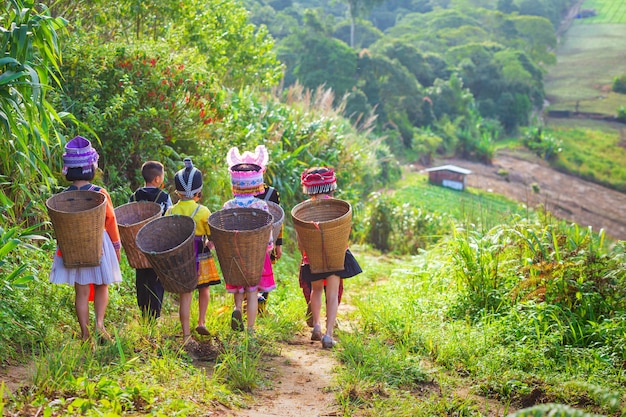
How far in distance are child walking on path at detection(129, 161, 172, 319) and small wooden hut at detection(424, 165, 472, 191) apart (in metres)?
25.4

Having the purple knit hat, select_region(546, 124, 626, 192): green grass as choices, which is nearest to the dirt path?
the purple knit hat

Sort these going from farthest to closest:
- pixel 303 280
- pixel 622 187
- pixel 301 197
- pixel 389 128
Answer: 1. pixel 389 128
2. pixel 622 187
3. pixel 301 197
4. pixel 303 280

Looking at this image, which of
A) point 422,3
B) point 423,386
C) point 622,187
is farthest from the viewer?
point 422,3

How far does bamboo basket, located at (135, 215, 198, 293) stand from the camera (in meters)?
4.43

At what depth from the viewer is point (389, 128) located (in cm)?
3569

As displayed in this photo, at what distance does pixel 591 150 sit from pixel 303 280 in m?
35.1

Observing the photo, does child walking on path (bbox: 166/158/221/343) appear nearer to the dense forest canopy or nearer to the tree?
the dense forest canopy

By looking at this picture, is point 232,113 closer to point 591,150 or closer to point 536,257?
point 536,257

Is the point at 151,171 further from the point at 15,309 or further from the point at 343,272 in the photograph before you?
the point at 343,272

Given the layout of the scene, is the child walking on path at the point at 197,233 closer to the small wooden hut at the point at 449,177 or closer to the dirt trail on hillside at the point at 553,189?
the dirt trail on hillside at the point at 553,189

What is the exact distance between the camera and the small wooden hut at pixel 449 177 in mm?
29744

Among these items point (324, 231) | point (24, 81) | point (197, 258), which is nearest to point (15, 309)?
point (197, 258)

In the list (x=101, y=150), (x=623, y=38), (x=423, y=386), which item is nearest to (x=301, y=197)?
(x=101, y=150)

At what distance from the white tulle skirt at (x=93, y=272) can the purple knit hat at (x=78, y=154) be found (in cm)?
49
